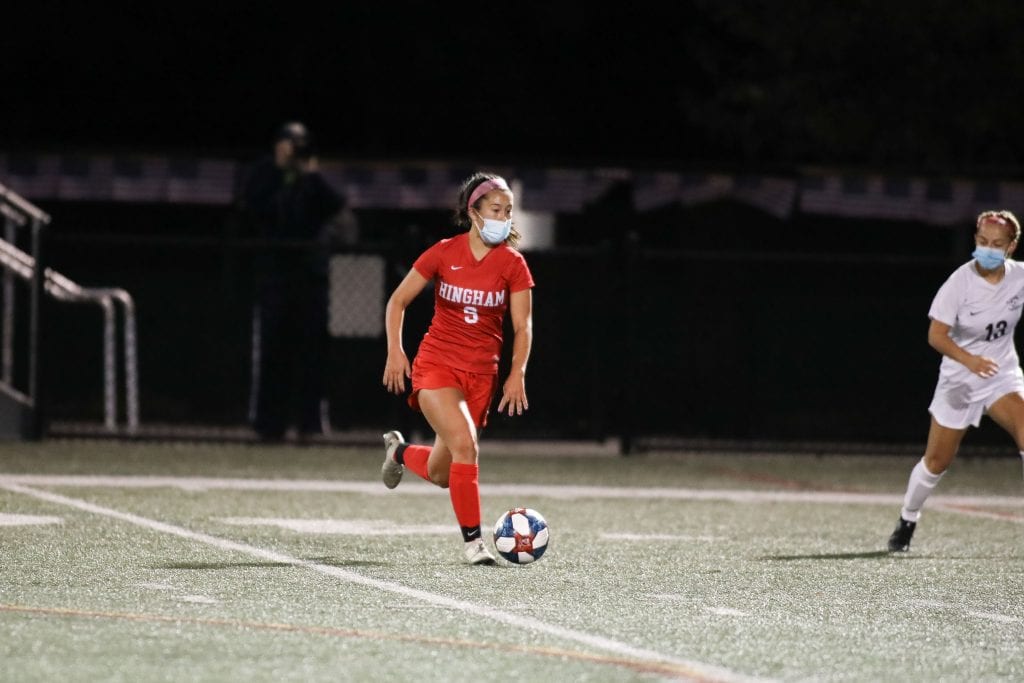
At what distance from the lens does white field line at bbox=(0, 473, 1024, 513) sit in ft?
47.3

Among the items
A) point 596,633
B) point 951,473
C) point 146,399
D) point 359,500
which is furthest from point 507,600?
point 146,399

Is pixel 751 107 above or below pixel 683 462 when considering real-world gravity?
above

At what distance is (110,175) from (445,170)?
331 centimetres

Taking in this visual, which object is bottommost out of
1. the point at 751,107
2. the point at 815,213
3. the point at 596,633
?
the point at 596,633

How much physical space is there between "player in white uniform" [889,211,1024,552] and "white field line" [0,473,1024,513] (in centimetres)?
291

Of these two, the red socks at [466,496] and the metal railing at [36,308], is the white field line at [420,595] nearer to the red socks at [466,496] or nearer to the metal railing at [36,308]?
the red socks at [466,496]

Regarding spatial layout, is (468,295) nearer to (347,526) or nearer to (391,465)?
(391,465)

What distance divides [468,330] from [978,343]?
272 cm

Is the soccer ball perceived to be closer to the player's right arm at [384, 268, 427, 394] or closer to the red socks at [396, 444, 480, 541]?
the red socks at [396, 444, 480, 541]

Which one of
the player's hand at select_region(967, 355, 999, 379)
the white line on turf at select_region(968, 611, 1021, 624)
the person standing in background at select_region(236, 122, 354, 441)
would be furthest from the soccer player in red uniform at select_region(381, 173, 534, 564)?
the person standing in background at select_region(236, 122, 354, 441)

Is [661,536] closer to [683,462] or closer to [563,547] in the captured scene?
→ [563,547]

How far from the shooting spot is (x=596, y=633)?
8156 millimetres

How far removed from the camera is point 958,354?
1095cm

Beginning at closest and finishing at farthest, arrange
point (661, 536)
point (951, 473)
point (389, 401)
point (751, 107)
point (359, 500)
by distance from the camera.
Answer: point (661, 536) < point (359, 500) < point (951, 473) < point (389, 401) < point (751, 107)
